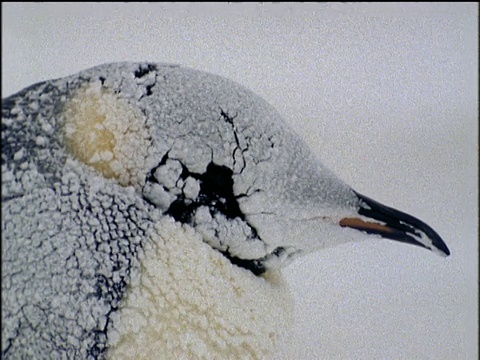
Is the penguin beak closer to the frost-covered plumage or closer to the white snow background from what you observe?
the frost-covered plumage

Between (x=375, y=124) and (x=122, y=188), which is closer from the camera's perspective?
(x=122, y=188)

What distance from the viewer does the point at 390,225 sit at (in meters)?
0.58

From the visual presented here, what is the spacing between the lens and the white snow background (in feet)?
2.54

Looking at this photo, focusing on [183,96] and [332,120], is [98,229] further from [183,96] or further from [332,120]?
[332,120]

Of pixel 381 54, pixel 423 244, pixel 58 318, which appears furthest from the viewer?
pixel 381 54

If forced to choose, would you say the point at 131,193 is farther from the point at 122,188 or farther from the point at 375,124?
the point at 375,124

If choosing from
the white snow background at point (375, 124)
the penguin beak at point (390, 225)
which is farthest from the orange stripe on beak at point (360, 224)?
the white snow background at point (375, 124)

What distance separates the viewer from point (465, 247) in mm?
956

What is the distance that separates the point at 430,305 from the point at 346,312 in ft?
0.40

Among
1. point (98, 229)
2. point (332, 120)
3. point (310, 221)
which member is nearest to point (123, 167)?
point (98, 229)

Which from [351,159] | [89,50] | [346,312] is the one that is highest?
[89,50]

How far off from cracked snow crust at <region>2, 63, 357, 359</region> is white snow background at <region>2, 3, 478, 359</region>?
0.18m

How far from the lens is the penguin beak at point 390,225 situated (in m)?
0.57

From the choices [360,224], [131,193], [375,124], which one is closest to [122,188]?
[131,193]
